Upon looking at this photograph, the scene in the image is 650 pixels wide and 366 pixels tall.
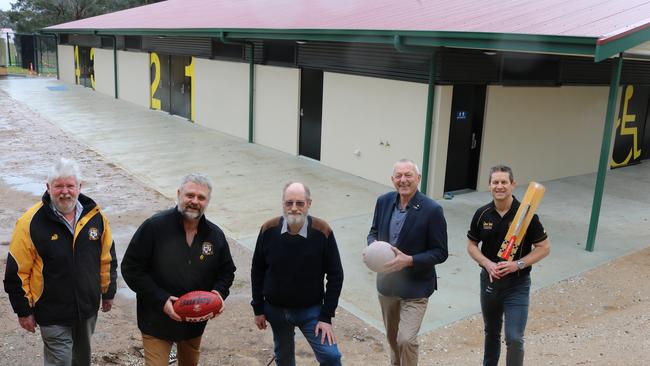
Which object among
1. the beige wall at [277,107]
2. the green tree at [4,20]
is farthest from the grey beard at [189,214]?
the green tree at [4,20]

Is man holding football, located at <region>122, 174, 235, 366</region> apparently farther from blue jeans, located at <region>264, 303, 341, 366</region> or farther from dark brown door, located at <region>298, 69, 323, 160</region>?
dark brown door, located at <region>298, 69, 323, 160</region>

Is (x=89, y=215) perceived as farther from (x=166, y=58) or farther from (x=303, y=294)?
(x=166, y=58)

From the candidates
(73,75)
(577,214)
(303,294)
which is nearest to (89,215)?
(303,294)

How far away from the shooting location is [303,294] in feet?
12.2

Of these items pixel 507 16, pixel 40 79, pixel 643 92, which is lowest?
pixel 40 79

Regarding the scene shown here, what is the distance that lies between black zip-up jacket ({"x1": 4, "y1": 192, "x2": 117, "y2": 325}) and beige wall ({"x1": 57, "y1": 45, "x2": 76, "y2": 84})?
3072cm

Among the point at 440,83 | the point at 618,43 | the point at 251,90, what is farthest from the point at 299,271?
the point at 251,90

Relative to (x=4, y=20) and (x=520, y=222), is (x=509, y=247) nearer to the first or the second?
(x=520, y=222)

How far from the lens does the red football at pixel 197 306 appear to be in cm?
345

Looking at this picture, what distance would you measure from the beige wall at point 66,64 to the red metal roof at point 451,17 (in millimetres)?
16457

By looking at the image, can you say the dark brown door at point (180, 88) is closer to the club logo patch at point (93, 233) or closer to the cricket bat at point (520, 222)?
the club logo patch at point (93, 233)

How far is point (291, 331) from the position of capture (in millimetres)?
3896

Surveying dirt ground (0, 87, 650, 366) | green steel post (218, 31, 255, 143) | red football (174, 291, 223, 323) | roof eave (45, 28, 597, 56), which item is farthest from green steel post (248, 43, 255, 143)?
red football (174, 291, 223, 323)

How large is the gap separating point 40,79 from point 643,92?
31.5 metres
